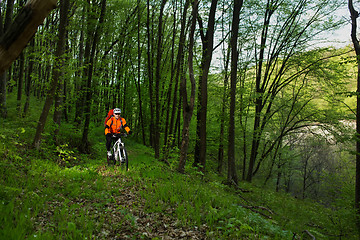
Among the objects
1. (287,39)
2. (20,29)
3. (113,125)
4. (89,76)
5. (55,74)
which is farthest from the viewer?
(287,39)

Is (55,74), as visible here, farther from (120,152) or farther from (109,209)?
(109,209)

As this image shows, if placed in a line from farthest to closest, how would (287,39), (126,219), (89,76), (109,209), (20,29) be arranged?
(287,39) < (89,76) < (109,209) < (126,219) < (20,29)

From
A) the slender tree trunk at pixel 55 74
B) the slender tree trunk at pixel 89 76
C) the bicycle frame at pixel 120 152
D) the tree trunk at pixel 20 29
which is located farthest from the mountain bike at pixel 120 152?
the tree trunk at pixel 20 29

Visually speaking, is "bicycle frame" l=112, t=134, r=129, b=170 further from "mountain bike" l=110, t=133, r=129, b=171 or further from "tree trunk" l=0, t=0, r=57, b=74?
"tree trunk" l=0, t=0, r=57, b=74

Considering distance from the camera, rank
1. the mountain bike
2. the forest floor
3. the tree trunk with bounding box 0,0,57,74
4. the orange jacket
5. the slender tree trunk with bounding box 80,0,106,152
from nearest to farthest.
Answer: the tree trunk with bounding box 0,0,57,74, the forest floor, the mountain bike, the orange jacket, the slender tree trunk with bounding box 80,0,106,152

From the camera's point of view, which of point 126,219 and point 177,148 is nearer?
point 126,219

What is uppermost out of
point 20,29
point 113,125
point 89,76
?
point 89,76

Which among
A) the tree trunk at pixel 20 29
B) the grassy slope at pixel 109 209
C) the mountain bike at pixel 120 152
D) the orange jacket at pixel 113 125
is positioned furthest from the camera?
the orange jacket at pixel 113 125

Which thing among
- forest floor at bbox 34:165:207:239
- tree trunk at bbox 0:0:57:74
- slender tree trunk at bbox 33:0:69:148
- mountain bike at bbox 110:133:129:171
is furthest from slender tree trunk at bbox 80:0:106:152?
tree trunk at bbox 0:0:57:74

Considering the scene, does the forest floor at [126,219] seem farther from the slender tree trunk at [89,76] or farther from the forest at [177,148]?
the slender tree trunk at [89,76]

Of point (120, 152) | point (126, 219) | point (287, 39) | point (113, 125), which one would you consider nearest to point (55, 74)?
point (113, 125)

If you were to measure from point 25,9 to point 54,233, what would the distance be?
10.7 feet

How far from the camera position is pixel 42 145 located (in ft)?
29.2

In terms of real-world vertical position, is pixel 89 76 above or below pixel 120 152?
above
